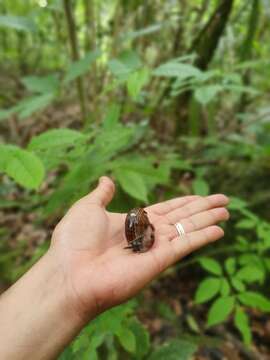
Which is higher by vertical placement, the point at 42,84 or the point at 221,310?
the point at 42,84

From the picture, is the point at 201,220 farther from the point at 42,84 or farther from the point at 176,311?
the point at 176,311

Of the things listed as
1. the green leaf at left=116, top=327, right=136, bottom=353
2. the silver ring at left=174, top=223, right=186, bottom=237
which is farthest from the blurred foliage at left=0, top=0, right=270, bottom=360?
the silver ring at left=174, top=223, right=186, bottom=237

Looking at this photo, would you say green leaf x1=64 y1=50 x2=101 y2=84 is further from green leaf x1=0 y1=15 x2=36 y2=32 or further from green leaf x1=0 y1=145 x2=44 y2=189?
green leaf x1=0 y1=145 x2=44 y2=189

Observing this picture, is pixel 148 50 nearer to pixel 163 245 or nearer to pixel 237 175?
pixel 237 175

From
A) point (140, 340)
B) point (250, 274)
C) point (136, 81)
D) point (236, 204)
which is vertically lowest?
point (250, 274)

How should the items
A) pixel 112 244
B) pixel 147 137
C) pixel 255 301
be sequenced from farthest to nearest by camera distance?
1. pixel 147 137
2. pixel 255 301
3. pixel 112 244

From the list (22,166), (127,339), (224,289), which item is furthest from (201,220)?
(22,166)

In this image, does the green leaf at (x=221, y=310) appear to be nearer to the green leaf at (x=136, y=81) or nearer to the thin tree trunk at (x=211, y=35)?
the green leaf at (x=136, y=81)
